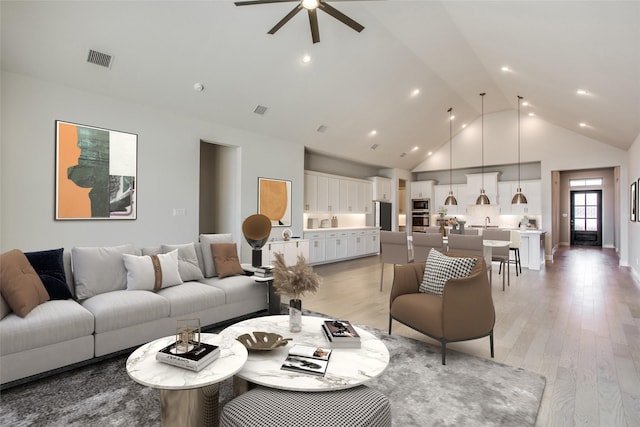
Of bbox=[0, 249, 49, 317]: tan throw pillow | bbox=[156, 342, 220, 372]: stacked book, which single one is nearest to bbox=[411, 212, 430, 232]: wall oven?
bbox=[156, 342, 220, 372]: stacked book

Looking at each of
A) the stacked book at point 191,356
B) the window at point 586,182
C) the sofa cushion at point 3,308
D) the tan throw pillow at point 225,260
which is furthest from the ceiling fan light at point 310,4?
the window at point 586,182

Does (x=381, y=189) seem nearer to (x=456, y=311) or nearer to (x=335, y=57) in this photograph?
(x=335, y=57)

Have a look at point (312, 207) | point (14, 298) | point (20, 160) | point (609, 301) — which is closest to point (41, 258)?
point (14, 298)

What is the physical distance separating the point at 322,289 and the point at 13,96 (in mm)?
4767

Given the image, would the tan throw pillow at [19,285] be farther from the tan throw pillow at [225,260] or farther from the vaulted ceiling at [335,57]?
the vaulted ceiling at [335,57]

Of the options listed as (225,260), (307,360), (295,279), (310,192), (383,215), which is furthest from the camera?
(383,215)

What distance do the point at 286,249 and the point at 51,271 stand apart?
4165mm

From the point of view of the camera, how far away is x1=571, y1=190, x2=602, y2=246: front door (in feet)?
38.5

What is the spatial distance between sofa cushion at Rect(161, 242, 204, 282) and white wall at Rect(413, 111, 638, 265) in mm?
8979

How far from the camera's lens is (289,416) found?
1.35m

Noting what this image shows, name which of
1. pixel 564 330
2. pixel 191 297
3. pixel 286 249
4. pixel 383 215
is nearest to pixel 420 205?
pixel 383 215

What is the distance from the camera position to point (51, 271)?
2.82 meters

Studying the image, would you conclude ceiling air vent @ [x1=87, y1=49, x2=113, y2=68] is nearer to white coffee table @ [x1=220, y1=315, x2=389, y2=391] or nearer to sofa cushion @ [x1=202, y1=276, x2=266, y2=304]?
sofa cushion @ [x1=202, y1=276, x2=266, y2=304]

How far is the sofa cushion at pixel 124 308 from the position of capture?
2.59 meters
